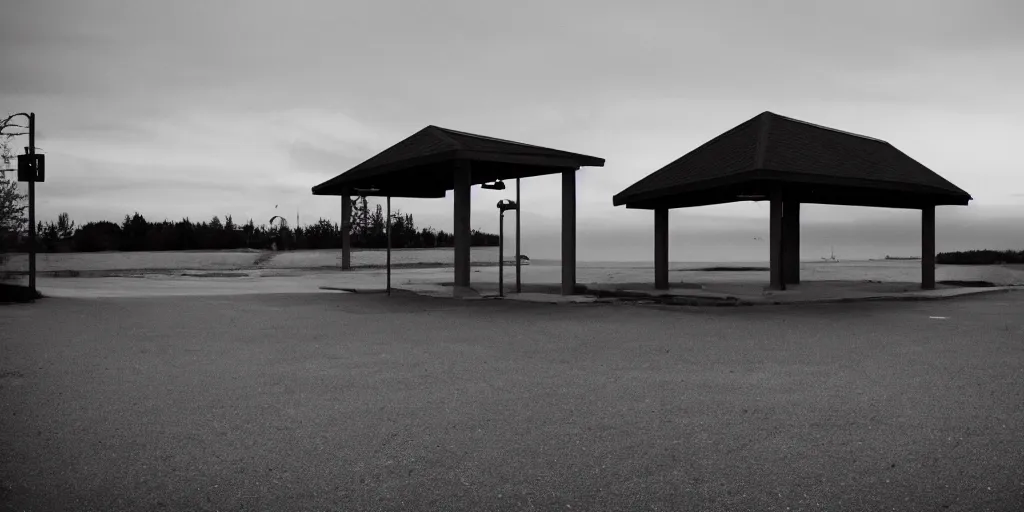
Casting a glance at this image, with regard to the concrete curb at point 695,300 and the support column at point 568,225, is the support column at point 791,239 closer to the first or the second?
the concrete curb at point 695,300

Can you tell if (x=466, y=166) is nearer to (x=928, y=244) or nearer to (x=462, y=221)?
(x=462, y=221)

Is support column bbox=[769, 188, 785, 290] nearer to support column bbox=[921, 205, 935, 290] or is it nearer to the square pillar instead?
support column bbox=[921, 205, 935, 290]

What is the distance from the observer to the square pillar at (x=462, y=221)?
57.7 feet

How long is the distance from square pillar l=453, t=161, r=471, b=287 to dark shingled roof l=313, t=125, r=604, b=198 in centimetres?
36

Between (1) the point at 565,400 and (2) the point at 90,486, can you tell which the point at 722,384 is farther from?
(2) the point at 90,486

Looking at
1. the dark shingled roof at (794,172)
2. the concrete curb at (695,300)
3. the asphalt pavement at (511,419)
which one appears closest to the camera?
the asphalt pavement at (511,419)

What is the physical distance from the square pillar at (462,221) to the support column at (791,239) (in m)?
10.1

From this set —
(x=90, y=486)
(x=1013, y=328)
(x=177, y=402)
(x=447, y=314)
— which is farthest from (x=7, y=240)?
(x=1013, y=328)

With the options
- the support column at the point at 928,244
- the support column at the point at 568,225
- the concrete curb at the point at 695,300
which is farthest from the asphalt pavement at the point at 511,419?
the support column at the point at 928,244

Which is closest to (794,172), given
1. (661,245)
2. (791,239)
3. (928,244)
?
(661,245)

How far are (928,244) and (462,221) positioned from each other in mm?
13515

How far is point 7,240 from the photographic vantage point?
2134 centimetres

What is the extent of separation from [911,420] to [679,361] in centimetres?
A: 295

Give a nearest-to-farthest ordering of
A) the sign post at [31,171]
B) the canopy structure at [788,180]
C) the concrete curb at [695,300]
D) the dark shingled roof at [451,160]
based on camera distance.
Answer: the concrete curb at [695,300] < the dark shingled roof at [451,160] < the canopy structure at [788,180] < the sign post at [31,171]
